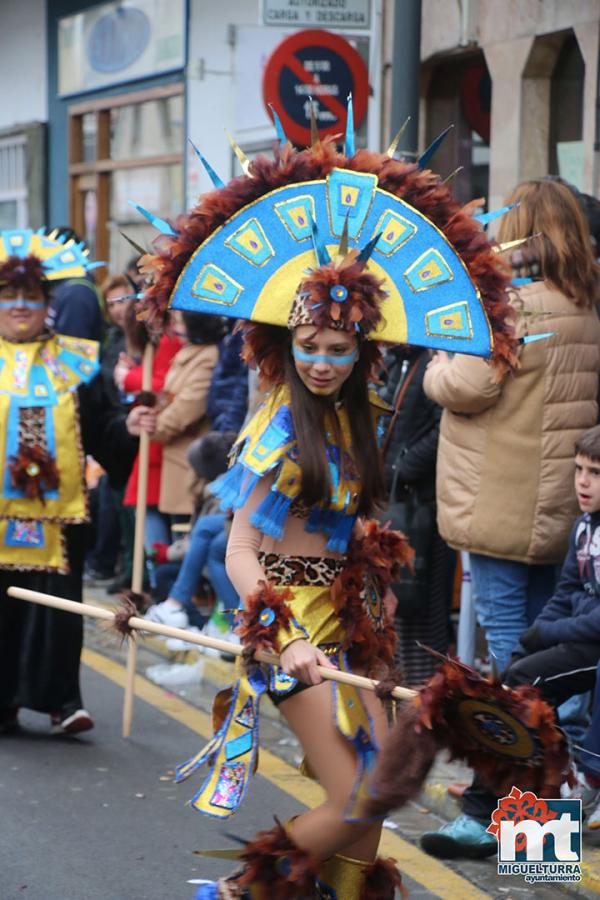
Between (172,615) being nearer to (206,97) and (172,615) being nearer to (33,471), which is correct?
(33,471)

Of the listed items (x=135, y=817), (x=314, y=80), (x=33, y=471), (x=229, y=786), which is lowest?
(x=135, y=817)

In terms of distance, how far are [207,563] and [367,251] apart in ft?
15.2

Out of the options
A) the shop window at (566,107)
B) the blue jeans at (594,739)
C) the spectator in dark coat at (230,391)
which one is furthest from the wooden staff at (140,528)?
the shop window at (566,107)

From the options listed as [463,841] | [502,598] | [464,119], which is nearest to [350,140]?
[502,598]

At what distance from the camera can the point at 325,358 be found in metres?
4.19

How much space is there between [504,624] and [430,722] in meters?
2.34

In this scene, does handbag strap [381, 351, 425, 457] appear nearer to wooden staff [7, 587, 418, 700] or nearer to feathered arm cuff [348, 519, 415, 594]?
feathered arm cuff [348, 519, 415, 594]

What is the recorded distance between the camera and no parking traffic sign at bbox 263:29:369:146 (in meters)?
9.44

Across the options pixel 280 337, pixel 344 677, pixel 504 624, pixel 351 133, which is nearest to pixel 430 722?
pixel 344 677

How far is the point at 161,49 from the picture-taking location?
600 inches

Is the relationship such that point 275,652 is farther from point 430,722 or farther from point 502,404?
point 502,404

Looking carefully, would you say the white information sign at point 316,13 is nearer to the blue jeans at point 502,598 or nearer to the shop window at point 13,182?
the blue jeans at point 502,598

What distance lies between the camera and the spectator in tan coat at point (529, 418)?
586 cm

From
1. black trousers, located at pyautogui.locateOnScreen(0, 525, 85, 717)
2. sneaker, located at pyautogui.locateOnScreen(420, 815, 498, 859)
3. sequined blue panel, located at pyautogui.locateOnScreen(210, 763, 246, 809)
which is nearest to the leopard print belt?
sequined blue panel, located at pyautogui.locateOnScreen(210, 763, 246, 809)
